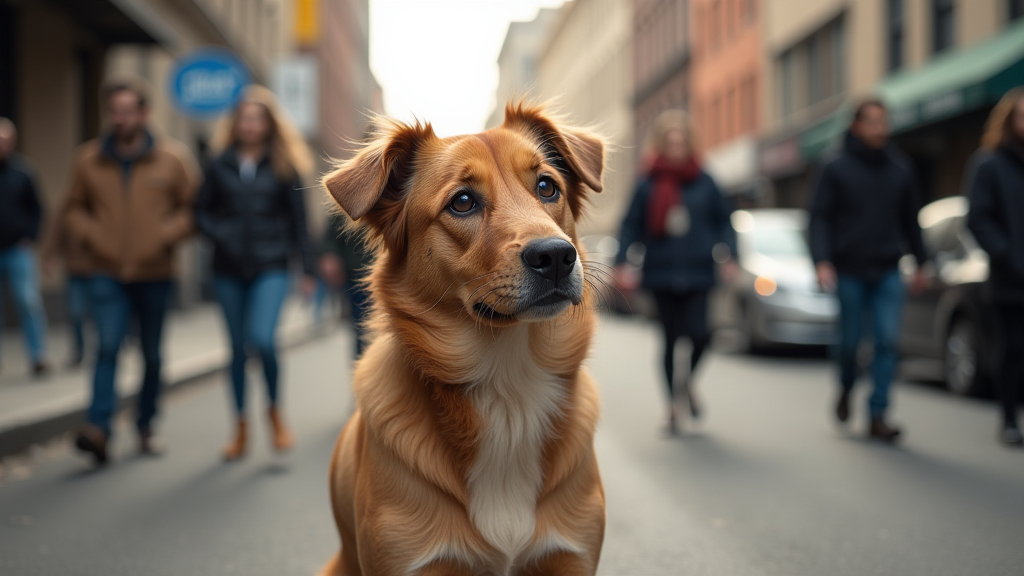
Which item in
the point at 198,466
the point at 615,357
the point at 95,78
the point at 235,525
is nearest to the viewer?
the point at 235,525

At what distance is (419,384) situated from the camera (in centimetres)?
312

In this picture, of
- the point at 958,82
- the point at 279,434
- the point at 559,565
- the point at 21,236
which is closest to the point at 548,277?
the point at 559,565

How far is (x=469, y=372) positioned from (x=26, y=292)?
8974 millimetres

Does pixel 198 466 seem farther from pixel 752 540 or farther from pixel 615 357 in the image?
pixel 615 357

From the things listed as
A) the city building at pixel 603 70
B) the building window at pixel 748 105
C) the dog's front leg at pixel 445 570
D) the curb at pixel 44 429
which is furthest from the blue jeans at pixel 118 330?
the city building at pixel 603 70

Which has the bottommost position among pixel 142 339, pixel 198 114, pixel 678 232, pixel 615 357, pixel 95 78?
pixel 615 357

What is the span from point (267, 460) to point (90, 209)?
2136mm

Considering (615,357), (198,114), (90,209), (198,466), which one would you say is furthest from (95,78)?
(198,466)

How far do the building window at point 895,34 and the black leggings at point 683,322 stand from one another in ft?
54.0

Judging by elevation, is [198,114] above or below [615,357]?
above

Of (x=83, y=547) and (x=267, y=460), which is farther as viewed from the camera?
(x=267, y=460)

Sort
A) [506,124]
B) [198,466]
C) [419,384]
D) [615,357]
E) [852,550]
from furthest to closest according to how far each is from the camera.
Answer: [615,357], [198,466], [852,550], [506,124], [419,384]

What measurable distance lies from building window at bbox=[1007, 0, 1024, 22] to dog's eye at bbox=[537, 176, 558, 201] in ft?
54.2

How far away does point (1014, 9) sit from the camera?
56.6 ft
